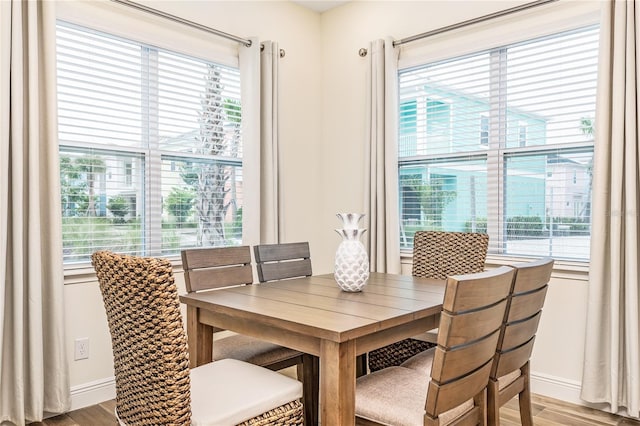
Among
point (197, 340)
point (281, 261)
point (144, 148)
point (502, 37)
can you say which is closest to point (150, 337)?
point (197, 340)

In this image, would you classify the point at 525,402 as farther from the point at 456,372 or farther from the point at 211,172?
the point at 211,172

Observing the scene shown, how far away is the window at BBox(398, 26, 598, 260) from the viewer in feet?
9.72

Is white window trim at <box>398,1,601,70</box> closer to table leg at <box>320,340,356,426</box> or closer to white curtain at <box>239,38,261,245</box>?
white curtain at <box>239,38,261,245</box>

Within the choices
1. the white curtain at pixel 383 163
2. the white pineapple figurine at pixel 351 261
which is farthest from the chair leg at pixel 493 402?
the white curtain at pixel 383 163

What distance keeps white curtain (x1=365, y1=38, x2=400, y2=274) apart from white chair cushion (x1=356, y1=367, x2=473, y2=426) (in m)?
1.75

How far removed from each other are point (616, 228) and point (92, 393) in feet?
10.1

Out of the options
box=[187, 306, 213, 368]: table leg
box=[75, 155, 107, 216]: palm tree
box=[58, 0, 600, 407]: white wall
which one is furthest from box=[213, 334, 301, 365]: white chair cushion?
box=[58, 0, 600, 407]: white wall

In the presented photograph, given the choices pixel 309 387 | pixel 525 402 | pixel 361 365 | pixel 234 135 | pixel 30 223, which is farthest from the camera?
pixel 234 135

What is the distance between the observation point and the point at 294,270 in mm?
2889

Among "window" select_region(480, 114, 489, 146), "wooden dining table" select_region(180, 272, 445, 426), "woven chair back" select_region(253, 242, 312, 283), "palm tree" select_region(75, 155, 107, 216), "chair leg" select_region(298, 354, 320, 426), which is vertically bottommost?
"chair leg" select_region(298, 354, 320, 426)

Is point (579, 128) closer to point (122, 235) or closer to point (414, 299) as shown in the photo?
point (414, 299)

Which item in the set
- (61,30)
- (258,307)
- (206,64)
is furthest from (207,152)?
(258,307)

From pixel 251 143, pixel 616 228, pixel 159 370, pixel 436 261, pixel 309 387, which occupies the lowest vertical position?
pixel 309 387

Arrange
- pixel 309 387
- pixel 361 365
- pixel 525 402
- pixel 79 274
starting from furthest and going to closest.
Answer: pixel 79 274, pixel 361 365, pixel 309 387, pixel 525 402
